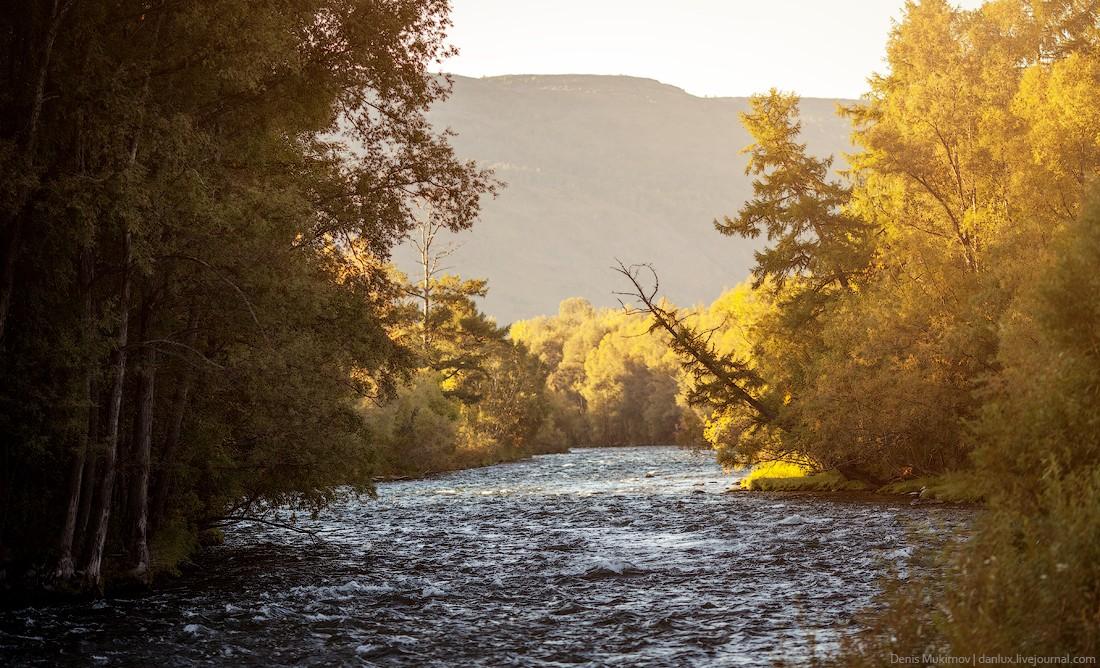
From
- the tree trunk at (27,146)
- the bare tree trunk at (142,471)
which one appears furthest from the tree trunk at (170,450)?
the tree trunk at (27,146)

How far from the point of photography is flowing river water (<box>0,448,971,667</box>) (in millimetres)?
13367

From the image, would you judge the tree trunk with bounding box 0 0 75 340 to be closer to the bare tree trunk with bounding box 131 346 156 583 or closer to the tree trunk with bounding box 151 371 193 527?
the bare tree trunk with bounding box 131 346 156 583

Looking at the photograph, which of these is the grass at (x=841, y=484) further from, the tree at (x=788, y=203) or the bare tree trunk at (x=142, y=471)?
the bare tree trunk at (x=142, y=471)

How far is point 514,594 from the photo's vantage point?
17.6 metres

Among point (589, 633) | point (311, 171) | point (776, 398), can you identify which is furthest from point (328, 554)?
point (776, 398)

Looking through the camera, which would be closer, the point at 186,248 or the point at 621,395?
the point at 186,248

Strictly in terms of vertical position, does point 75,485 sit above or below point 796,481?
above

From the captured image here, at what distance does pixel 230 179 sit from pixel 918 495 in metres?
24.4

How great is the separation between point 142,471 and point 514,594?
286 inches

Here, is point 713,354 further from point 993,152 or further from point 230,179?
point 230,179

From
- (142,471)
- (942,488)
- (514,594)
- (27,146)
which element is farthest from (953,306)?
(27,146)

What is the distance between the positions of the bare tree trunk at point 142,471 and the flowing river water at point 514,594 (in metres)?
0.64

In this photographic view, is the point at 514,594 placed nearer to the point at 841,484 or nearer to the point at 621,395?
the point at 841,484

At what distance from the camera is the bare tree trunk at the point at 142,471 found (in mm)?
18312
